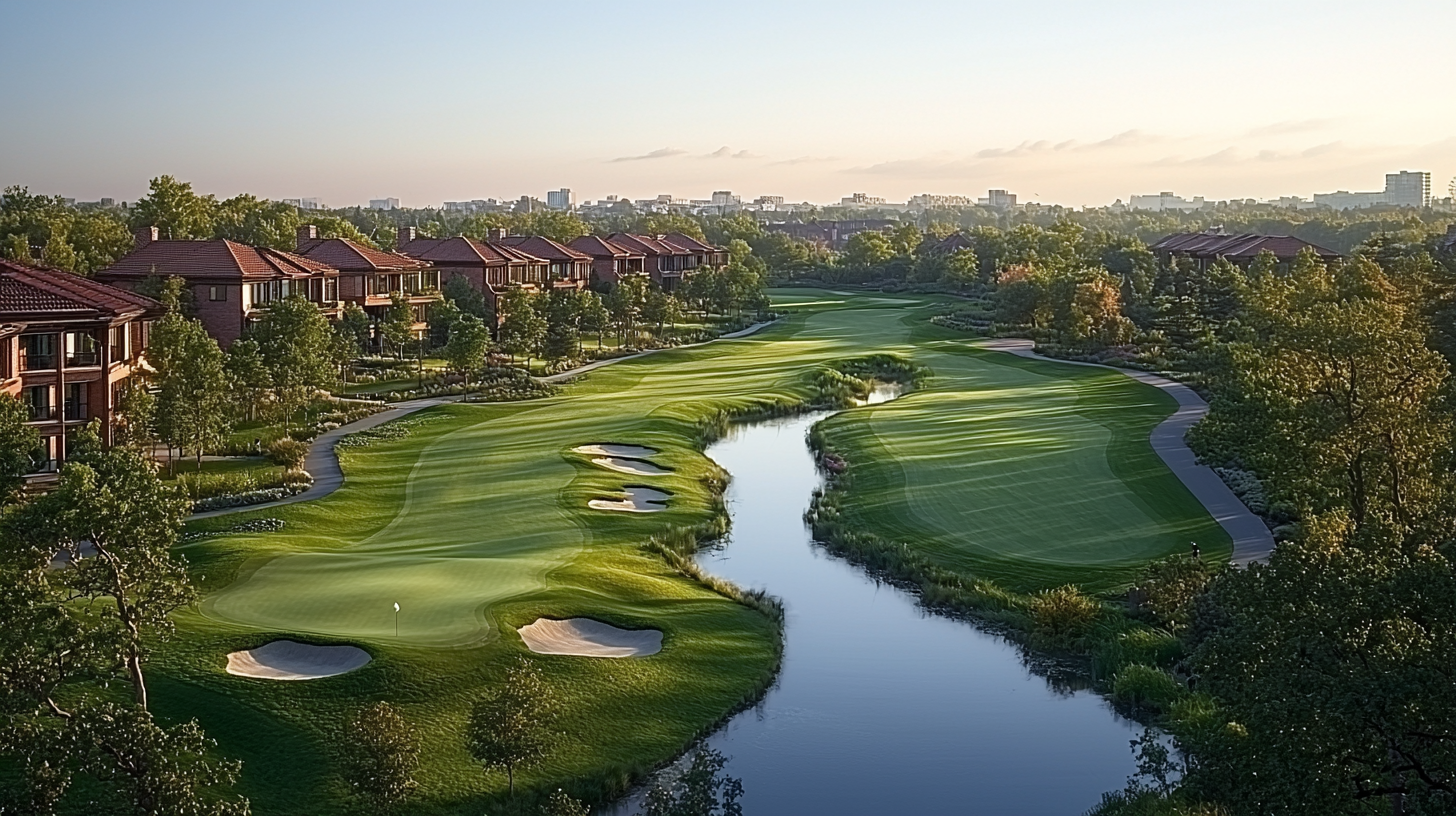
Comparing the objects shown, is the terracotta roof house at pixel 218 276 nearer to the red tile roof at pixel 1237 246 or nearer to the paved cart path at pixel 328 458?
the paved cart path at pixel 328 458

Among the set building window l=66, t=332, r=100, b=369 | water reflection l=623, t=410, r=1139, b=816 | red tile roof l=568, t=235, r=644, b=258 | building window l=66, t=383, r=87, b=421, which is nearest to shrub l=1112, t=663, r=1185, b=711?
water reflection l=623, t=410, r=1139, b=816

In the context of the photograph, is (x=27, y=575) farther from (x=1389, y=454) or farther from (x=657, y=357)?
(x=657, y=357)

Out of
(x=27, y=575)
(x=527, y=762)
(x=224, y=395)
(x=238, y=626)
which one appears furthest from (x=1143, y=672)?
(x=224, y=395)

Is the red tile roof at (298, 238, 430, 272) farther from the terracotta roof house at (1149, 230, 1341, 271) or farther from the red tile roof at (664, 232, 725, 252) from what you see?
the terracotta roof house at (1149, 230, 1341, 271)

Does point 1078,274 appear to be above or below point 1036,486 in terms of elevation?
above

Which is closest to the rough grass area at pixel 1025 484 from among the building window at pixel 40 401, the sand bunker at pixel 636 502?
the sand bunker at pixel 636 502

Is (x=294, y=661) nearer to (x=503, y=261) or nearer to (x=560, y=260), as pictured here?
(x=503, y=261)
